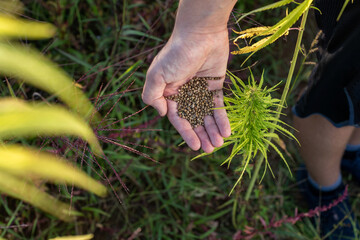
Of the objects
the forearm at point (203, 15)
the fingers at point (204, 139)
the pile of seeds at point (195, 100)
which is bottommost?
the fingers at point (204, 139)

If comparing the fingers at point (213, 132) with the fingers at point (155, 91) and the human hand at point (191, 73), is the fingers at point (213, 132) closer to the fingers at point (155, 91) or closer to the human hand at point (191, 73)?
the human hand at point (191, 73)

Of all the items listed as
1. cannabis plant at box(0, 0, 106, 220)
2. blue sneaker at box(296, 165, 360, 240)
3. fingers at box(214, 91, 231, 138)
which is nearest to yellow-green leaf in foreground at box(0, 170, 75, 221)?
cannabis plant at box(0, 0, 106, 220)

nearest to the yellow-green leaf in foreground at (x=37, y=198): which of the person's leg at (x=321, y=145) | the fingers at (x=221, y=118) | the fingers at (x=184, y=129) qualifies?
the fingers at (x=184, y=129)

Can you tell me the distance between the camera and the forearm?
0.88 m

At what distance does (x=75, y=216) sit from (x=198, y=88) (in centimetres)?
79

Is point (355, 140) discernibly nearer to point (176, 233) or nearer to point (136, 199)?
point (176, 233)

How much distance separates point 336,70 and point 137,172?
942mm

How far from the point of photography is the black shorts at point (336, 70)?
102 centimetres

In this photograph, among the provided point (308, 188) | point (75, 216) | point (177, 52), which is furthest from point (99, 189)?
point (308, 188)

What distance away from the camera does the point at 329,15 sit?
40.7 inches

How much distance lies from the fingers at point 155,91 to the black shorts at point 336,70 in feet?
1.81

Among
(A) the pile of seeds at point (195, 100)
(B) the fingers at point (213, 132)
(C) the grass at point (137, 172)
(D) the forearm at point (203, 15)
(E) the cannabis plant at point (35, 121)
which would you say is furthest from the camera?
(C) the grass at point (137, 172)

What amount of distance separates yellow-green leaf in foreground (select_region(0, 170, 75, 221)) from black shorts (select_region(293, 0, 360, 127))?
105 centimetres

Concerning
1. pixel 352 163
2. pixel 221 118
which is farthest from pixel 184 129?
pixel 352 163
